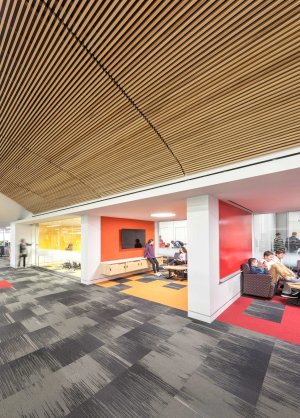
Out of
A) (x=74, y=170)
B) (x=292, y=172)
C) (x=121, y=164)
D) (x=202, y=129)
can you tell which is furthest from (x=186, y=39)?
(x=74, y=170)

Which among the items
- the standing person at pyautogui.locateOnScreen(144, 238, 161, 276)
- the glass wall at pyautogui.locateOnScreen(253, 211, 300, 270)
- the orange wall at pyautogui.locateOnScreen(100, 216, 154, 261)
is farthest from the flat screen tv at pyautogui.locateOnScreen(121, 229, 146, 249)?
the glass wall at pyautogui.locateOnScreen(253, 211, 300, 270)

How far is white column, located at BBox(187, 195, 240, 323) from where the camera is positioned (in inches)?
169

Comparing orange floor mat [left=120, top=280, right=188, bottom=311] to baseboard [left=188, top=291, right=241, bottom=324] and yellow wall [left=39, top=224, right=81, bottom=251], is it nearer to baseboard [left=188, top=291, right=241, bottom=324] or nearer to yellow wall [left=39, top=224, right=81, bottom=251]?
baseboard [left=188, top=291, right=241, bottom=324]

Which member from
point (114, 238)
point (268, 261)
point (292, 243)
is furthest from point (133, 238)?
point (292, 243)

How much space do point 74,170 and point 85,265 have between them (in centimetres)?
392

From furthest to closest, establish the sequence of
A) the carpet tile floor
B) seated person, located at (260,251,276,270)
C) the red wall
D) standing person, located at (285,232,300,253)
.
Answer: standing person, located at (285,232,300,253) < seated person, located at (260,251,276,270) < the red wall < the carpet tile floor

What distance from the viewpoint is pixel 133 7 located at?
1.96 metres

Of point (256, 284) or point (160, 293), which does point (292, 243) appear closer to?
point (256, 284)

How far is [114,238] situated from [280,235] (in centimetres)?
870

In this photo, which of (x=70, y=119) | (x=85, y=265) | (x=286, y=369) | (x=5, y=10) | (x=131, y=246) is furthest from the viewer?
(x=131, y=246)

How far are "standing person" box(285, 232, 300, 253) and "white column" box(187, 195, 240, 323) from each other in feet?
25.8

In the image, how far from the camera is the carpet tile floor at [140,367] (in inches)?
84.2

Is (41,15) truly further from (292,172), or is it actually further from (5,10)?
(292,172)

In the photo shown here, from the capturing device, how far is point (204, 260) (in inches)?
171
